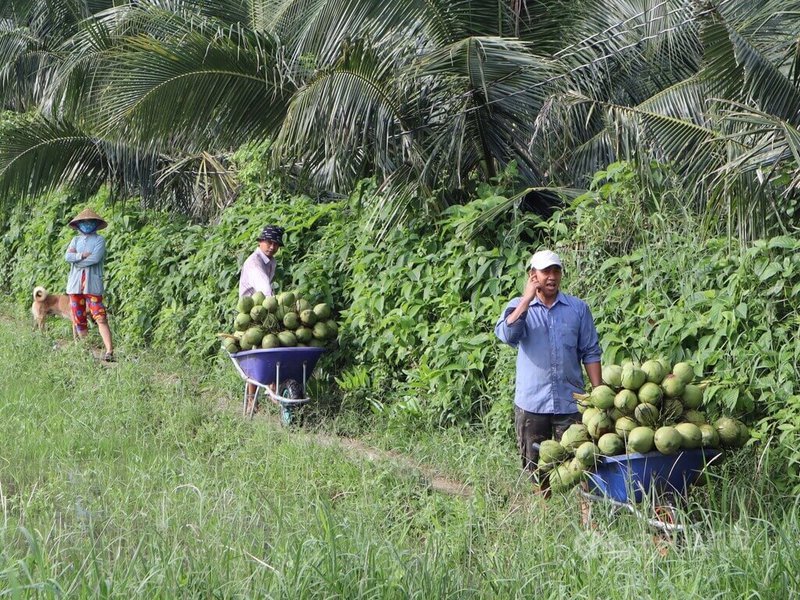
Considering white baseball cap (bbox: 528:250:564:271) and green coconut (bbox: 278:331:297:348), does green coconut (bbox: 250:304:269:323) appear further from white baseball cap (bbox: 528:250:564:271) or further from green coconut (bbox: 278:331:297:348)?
white baseball cap (bbox: 528:250:564:271)

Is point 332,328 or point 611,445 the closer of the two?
point 611,445

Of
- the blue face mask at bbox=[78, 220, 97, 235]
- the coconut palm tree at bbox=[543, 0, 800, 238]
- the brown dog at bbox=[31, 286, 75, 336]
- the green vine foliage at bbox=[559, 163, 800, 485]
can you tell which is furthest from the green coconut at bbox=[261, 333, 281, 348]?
the brown dog at bbox=[31, 286, 75, 336]

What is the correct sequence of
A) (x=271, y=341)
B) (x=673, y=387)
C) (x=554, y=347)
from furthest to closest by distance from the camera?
(x=271, y=341), (x=554, y=347), (x=673, y=387)

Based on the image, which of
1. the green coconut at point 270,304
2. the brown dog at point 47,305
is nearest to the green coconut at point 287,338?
the green coconut at point 270,304

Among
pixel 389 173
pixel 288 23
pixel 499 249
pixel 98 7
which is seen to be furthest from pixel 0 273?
pixel 499 249

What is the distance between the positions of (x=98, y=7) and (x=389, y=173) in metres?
8.46

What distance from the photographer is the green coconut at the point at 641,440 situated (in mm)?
5266

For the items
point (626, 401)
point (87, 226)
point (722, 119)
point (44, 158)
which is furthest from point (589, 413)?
point (44, 158)

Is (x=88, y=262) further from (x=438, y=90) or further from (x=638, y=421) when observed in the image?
(x=638, y=421)

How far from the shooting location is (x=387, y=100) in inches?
361

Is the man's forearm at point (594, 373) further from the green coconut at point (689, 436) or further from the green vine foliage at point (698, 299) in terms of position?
the green coconut at point (689, 436)

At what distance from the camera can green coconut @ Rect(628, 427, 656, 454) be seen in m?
5.27

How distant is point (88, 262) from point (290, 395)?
4788mm

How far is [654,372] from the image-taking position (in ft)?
18.4
